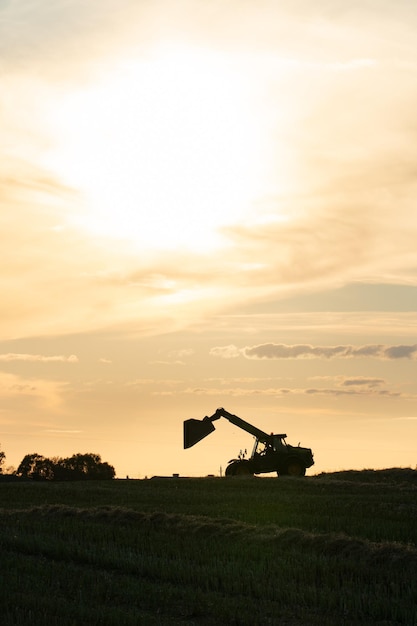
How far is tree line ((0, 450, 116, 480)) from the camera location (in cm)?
8325

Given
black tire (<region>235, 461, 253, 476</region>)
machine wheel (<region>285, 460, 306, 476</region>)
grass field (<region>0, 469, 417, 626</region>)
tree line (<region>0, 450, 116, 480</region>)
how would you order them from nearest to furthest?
grass field (<region>0, 469, 417, 626</region>), machine wheel (<region>285, 460, 306, 476</region>), black tire (<region>235, 461, 253, 476</region>), tree line (<region>0, 450, 116, 480</region>)

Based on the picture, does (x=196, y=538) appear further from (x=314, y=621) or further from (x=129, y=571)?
(x=314, y=621)

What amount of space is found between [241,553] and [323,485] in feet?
78.3

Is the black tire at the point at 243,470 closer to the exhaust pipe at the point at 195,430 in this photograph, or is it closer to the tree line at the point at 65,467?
the exhaust pipe at the point at 195,430

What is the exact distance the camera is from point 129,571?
17625 millimetres

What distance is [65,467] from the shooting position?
85875 millimetres

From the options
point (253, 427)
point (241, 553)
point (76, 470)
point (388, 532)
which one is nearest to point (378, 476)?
point (253, 427)

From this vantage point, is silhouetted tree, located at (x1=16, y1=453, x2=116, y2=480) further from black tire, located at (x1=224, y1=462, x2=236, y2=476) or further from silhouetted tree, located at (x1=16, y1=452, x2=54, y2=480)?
black tire, located at (x1=224, y1=462, x2=236, y2=476)

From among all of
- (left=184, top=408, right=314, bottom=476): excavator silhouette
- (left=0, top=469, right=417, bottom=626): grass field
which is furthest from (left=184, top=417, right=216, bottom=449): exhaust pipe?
(left=0, top=469, right=417, bottom=626): grass field

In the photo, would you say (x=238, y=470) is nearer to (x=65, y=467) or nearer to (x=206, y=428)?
(x=206, y=428)

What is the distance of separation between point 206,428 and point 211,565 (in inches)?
1486

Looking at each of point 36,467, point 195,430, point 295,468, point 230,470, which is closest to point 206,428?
point 195,430

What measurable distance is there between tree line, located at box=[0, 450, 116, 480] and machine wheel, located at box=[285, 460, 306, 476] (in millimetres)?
31749

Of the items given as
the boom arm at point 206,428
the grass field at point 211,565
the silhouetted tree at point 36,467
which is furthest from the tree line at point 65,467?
the grass field at point 211,565
